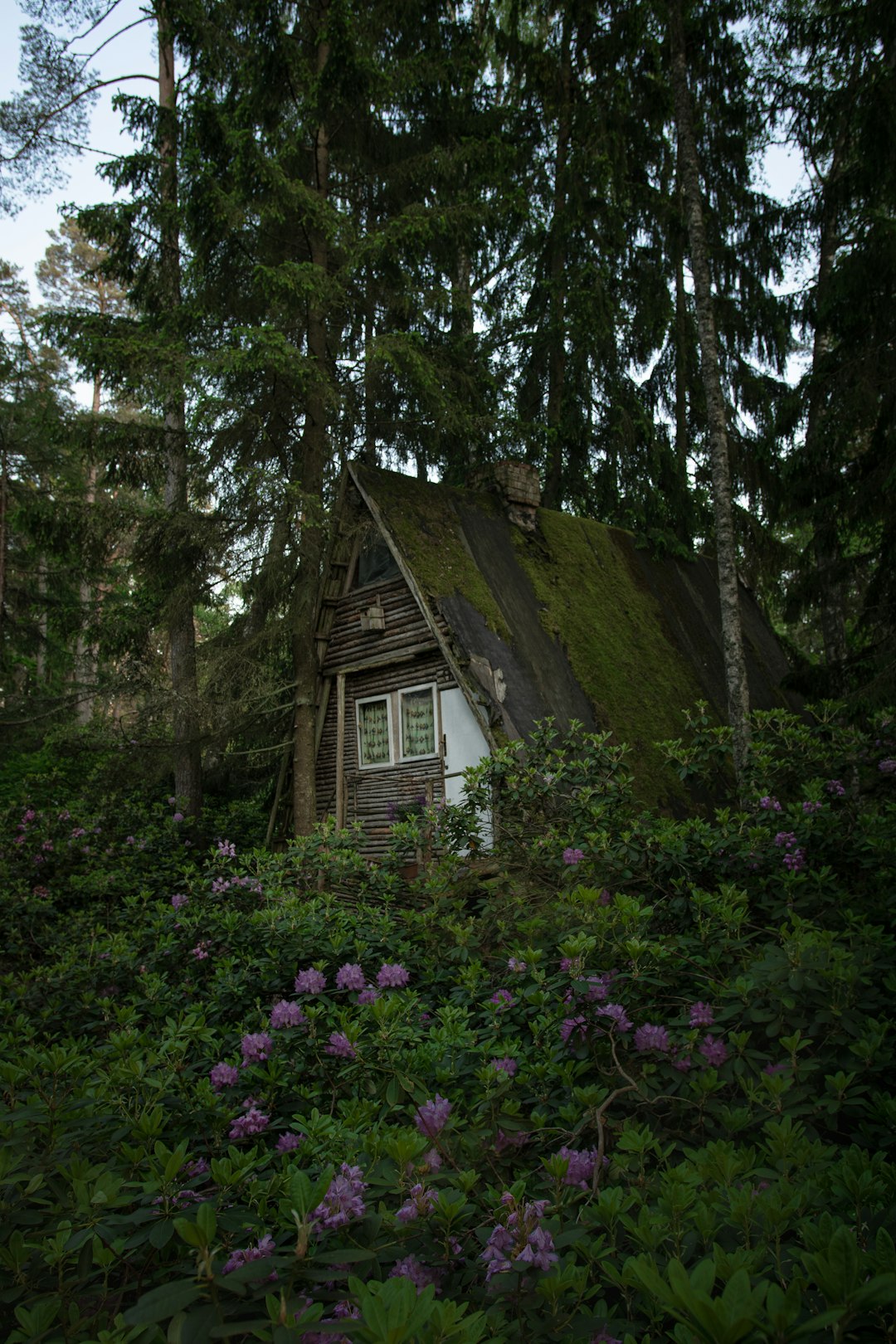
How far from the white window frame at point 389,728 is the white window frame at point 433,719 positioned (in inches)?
5.3

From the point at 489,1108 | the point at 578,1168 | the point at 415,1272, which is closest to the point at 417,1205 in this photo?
the point at 415,1272

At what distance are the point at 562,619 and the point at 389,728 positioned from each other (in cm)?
328

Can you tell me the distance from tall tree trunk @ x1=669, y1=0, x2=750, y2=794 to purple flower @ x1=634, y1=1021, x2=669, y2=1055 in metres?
8.64

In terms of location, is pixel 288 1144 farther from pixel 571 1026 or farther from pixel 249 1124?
pixel 571 1026

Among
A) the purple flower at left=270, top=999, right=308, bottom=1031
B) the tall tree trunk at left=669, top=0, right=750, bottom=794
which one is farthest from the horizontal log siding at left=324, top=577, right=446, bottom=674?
the purple flower at left=270, top=999, right=308, bottom=1031

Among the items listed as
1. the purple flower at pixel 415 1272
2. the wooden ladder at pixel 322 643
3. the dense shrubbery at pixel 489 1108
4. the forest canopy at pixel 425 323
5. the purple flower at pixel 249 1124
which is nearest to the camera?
the dense shrubbery at pixel 489 1108

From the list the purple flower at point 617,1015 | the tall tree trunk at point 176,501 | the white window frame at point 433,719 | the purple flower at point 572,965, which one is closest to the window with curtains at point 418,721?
the white window frame at point 433,719

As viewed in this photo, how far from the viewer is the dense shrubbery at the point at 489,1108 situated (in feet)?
5.13

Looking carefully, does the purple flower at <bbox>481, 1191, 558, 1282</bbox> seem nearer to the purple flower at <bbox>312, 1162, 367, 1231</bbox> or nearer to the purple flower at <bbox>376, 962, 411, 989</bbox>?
the purple flower at <bbox>312, 1162, 367, 1231</bbox>

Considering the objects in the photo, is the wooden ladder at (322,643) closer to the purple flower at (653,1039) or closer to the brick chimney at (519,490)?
the brick chimney at (519,490)

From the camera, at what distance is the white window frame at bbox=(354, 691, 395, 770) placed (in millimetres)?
13375

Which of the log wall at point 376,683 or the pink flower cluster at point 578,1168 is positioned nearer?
the pink flower cluster at point 578,1168

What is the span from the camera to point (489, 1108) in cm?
267

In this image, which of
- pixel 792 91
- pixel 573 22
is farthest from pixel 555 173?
pixel 792 91
